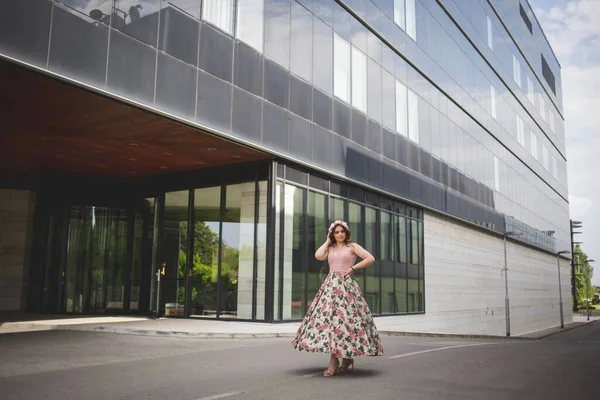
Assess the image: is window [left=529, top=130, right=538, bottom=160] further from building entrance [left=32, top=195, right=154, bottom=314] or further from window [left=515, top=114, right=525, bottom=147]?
building entrance [left=32, top=195, right=154, bottom=314]

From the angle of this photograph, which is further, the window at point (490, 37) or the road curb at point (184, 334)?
the window at point (490, 37)

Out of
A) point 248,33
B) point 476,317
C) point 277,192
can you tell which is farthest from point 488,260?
point 248,33

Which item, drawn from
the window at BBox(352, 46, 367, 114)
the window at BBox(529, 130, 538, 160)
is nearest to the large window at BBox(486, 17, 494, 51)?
the window at BBox(529, 130, 538, 160)

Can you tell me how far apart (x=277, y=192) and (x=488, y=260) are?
24399 millimetres

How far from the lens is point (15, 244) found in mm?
23609

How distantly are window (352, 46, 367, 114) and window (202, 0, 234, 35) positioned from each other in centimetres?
739

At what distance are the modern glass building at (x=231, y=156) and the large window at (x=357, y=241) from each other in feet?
0.29

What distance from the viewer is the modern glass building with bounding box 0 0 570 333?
13.2 meters

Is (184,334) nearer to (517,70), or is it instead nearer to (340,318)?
(340,318)

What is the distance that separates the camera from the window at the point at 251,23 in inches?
666

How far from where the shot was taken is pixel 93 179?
2159cm

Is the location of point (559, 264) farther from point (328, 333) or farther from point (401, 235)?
point (328, 333)

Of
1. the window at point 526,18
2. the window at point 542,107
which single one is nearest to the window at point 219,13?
the window at point 526,18

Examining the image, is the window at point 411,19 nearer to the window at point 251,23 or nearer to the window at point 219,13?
the window at point 251,23
